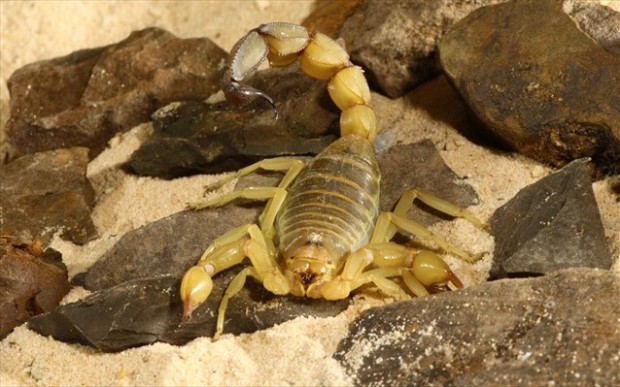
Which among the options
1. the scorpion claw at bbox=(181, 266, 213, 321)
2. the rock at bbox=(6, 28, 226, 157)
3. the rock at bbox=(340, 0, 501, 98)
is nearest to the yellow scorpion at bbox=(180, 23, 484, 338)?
the scorpion claw at bbox=(181, 266, 213, 321)

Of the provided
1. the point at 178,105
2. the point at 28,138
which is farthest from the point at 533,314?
the point at 28,138

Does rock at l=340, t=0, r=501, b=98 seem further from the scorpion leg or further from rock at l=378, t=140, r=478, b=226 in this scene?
the scorpion leg

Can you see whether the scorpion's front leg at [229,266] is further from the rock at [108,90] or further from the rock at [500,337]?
the rock at [108,90]

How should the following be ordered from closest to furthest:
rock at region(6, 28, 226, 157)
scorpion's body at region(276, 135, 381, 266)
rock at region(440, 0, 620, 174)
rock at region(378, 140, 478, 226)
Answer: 1. scorpion's body at region(276, 135, 381, 266)
2. rock at region(440, 0, 620, 174)
3. rock at region(378, 140, 478, 226)
4. rock at region(6, 28, 226, 157)

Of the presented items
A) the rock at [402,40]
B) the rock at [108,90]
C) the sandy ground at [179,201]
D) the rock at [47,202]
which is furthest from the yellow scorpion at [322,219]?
the rock at [108,90]

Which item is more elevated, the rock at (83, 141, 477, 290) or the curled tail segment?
the curled tail segment

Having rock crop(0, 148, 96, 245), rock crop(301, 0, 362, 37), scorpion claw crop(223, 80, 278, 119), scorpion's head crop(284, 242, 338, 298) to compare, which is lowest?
rock crop(0, 148, 96, 245)
